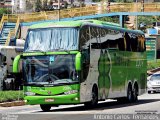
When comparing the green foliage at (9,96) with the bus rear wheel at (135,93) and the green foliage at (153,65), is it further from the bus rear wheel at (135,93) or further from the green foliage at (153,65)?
the green foliage at (153,65)

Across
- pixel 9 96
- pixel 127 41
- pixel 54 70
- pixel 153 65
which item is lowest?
pixel 153 65

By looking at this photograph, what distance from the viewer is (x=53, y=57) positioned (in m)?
23.6

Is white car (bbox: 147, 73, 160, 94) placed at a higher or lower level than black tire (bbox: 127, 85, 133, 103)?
lower

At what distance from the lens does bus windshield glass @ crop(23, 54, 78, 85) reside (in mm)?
23547

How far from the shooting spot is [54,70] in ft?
77.5

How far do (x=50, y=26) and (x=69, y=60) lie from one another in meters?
1.81

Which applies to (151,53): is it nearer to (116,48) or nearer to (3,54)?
(3,54)

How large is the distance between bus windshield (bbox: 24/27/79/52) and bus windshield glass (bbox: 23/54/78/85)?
0.42 meters

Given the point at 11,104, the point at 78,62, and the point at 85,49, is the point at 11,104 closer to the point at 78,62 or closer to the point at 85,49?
the point at 85,49

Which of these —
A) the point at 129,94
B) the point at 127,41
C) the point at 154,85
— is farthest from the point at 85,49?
the point at 154,85

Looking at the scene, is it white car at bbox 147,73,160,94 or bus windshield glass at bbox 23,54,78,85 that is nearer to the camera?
bus windshield glass at bbox 23,54,78,85

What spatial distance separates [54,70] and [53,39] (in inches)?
52.6

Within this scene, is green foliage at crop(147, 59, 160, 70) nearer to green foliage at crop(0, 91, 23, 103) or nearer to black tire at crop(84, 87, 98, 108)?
green foliage at crop(0, 91, 23, 103)

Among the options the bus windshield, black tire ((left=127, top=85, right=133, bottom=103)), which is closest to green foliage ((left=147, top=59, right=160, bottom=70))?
black tire ((left=127, top=85, right=133, bottom=103))
